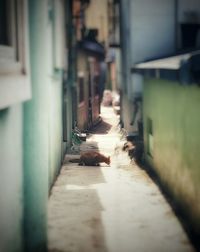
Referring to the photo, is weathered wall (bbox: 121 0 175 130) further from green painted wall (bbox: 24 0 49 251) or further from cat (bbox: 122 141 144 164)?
green painted wall (bbox: 24 0 49 251)

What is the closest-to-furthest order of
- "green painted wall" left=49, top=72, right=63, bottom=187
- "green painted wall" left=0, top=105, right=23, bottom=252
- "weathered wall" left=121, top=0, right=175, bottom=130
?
"green painted wall" left=0, top=105, right=23, bottom=252
"green painted wall" left=49, top=72, right=63, bottom=187
"weathered wall" left=121, top=0, right=175, bottom=130

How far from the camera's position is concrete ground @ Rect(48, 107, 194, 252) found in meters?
7.27

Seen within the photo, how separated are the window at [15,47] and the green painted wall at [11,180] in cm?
41

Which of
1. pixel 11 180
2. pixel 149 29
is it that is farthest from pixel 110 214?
pixel 149 29

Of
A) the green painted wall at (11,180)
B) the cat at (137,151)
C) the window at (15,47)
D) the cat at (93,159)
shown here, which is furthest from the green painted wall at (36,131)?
the cat at (137,151)

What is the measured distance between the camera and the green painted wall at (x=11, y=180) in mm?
4051

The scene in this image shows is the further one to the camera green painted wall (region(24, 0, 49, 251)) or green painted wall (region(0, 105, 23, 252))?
green painted wall (region(24, 0, 49, 251))

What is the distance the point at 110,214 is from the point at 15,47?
223 inches

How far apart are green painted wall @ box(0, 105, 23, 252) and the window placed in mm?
409

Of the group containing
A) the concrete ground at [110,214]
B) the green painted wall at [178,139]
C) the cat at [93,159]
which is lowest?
the concrete ground at [110,214]

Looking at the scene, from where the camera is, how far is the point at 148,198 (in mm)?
10219

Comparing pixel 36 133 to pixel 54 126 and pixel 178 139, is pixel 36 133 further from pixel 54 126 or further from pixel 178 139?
pixel 54 126

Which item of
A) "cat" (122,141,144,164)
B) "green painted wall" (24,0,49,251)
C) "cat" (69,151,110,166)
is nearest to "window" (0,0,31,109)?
"green painted wall" (24,0,49,251)

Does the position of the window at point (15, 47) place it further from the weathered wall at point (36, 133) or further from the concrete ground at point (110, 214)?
the concrete ground at point (110, 214)
